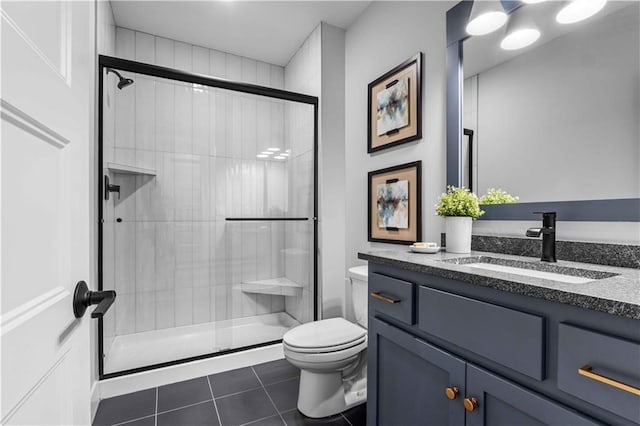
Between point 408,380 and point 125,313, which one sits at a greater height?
point 408,380

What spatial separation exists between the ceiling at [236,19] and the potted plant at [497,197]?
1.64 meters

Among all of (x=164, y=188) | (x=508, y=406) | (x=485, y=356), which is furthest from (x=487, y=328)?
(x=164, y=188)

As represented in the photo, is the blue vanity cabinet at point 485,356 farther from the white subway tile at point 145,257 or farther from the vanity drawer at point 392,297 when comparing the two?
the white subway tile at point 145,257

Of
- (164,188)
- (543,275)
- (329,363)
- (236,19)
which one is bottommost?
(329,363)

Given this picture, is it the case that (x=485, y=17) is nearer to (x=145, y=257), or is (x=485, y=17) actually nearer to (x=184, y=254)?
(x=184, y=254)

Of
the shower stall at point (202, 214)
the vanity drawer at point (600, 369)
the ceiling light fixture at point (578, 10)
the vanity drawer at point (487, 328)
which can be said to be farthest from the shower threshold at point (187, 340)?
the ceiling light fixture at point (578, 10)

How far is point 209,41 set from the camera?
275 centimetres

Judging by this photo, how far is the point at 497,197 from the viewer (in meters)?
1.43

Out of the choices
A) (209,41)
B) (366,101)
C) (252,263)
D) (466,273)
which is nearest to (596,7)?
(466,273)

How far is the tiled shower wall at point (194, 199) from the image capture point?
2248mm

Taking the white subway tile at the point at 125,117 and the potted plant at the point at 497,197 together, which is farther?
the white subway tile at the point at 125,117

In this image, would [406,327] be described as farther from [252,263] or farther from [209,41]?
[209,41]

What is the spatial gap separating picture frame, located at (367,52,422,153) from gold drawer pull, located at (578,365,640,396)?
1.35 metres

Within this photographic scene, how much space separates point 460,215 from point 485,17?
93 centimetres
